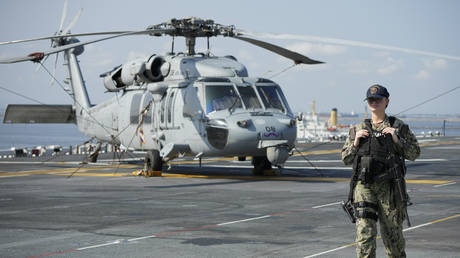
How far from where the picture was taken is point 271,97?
1877 cm

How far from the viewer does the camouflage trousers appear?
600cm

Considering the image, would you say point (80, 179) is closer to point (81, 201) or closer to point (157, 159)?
point (157, 159)

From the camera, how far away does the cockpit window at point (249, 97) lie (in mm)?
18312

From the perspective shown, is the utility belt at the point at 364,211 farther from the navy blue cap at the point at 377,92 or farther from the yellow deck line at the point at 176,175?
the yellow deck line at the point at 176,175

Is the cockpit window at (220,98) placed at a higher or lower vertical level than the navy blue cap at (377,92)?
higher

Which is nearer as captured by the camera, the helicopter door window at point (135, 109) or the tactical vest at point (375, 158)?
the tactical vest at point (375, 158)

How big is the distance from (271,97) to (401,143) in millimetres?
12709

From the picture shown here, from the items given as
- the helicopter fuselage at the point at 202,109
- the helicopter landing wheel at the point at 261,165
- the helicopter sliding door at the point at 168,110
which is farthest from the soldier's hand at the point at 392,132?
the helicopter landing wheel at the point at 261,165

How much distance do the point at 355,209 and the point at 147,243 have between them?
360 cm

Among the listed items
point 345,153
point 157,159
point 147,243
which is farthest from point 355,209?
point 157,159

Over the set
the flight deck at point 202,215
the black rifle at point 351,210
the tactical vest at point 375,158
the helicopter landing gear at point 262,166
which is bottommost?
the flight deck at point 202,215

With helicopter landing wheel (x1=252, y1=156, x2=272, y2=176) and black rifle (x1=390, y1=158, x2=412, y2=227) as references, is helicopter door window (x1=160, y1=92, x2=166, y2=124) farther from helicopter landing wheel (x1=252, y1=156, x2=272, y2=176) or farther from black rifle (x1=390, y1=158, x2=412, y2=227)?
black rifle (x1=390, y1=158, x2=412, y2=227)

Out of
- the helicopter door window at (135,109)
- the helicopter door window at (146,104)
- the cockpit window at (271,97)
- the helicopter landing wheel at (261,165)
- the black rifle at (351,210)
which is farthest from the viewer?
the helicopter door window at (135,109)

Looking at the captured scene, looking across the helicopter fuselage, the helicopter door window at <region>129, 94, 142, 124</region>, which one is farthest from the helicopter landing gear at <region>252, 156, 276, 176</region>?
the helicopter door window at <region>129, 94, 142, 124</region>
